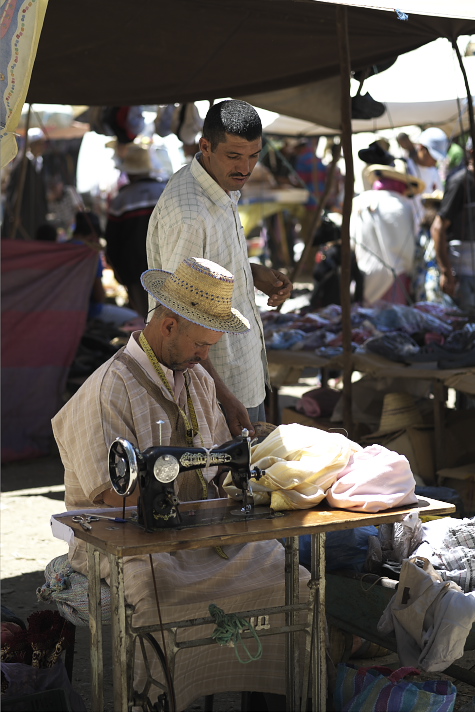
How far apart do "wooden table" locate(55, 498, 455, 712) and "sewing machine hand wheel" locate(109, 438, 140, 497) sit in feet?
0.36

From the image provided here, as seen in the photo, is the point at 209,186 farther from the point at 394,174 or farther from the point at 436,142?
the point at 436,142

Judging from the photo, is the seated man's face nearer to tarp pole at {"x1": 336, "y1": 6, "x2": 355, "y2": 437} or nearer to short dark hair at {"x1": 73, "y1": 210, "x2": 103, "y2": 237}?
tarp pole at {"x1": 336, "y1": 6, "x2": 355, "y2": 437}

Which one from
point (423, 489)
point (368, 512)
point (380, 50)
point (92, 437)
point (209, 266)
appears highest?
point (380, 50)

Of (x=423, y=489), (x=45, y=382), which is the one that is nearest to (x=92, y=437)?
(x=423, y=489)

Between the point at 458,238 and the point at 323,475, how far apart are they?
585 centimetres

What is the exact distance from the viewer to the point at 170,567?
9.58 ft

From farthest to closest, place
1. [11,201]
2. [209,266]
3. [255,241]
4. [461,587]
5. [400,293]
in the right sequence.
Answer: [255,241] < [11,201] < [400,293] < [461,587] < [209,266]

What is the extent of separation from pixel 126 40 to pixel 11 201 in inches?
274

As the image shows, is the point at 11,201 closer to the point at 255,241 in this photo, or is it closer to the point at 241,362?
the point at 255,241

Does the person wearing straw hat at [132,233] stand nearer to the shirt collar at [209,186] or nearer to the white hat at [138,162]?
the white hat at [138,162]

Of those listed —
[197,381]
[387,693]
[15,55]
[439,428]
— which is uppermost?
[15,55]

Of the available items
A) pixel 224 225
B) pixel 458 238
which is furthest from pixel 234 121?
pixel 458 238

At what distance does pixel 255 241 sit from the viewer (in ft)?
55.8

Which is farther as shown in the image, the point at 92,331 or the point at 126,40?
the point at 92,331
